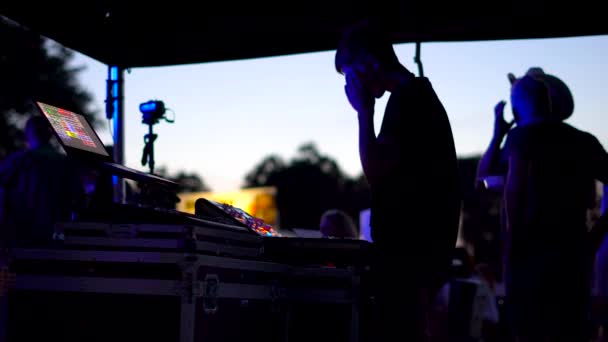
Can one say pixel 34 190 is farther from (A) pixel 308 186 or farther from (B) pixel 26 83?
(A) pixel 308 186

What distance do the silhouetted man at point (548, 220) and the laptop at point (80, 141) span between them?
1.75 metres

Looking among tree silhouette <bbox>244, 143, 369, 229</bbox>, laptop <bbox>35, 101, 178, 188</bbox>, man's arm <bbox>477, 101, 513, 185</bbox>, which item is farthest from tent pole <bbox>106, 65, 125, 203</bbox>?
tree silhouette <bbox>244, 143, 369, 229</bbox>

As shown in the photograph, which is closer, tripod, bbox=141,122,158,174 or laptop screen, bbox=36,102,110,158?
laptop screen, bbox=36,102,110,158

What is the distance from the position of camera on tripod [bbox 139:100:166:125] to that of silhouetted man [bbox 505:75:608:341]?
3396 mm

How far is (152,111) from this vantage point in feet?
18.4

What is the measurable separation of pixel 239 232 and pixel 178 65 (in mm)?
3167

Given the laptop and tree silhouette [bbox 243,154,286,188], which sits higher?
tree silhouette [bbox 243,154,286,188]

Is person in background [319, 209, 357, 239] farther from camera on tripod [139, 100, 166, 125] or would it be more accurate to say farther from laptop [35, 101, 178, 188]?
laptop [35, 101, 178, 188]

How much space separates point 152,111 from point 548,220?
368 cm

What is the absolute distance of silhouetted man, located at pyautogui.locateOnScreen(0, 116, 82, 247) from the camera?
4883 millimetres

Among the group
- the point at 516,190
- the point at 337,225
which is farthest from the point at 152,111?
the point at 516,190

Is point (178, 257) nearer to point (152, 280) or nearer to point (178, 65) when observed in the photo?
point (152, 280)

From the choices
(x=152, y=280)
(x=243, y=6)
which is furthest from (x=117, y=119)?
(x=152, y=280)

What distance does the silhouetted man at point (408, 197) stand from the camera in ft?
7.27
